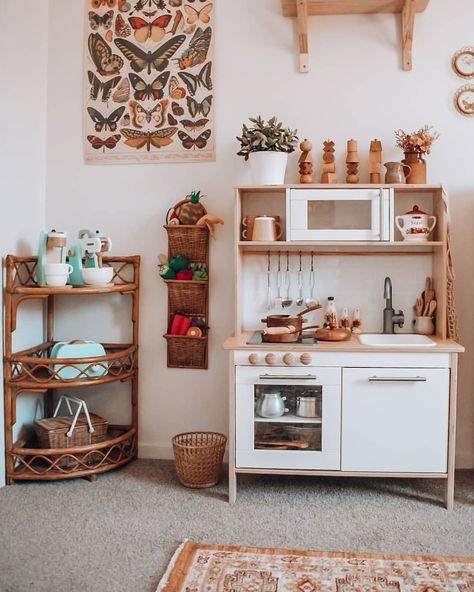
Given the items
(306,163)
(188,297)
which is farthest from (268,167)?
(188,297)

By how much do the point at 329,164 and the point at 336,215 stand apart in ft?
1.00

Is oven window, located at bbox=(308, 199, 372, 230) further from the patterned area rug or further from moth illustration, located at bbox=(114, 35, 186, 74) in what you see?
the patterned area rug

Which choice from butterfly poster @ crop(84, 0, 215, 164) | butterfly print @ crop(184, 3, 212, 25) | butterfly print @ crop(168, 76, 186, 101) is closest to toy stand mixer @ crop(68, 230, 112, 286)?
butterfly poster @ crop(84, 0, 215, 164)

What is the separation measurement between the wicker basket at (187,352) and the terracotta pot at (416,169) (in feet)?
4.39

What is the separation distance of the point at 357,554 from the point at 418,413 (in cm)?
74

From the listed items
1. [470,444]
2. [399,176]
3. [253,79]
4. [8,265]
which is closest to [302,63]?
[253,79]

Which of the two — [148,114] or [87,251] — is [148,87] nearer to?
[148,114]

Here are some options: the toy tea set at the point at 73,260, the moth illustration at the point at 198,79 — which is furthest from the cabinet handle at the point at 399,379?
the moth illustration at the point at 198,79

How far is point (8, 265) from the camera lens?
3.21 meters

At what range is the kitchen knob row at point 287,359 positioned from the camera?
9.66 ft

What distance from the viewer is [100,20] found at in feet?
11.8

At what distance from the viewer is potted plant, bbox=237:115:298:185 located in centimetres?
320

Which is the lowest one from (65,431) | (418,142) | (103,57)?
(65,431)

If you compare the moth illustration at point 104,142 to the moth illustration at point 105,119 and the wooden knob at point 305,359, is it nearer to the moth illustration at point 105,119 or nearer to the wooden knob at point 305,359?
the moth illustration at point 105,119
